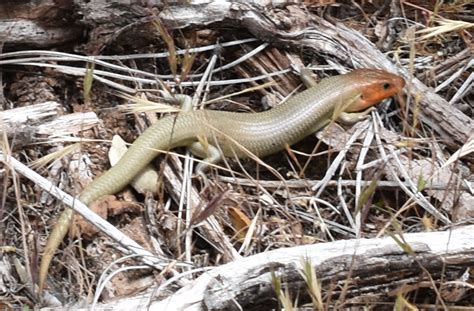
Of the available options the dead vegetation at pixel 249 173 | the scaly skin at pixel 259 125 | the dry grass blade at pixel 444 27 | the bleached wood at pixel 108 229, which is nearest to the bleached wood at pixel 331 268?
the dead vegetation at pixel 249 173

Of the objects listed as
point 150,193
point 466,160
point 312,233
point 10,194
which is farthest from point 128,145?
point 466,160

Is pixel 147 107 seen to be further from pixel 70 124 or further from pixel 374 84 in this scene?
pixel 374 84

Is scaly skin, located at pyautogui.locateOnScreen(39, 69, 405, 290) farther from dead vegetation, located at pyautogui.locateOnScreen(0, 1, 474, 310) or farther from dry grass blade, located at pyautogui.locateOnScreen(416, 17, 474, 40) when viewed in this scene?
dry grass blade, located at pyautogui.locateOnScreen(416, 17, 474, 40)

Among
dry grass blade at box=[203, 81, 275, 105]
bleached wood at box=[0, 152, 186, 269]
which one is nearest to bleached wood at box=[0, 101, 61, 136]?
bleached wood at box=[0, 152, 186, 269]

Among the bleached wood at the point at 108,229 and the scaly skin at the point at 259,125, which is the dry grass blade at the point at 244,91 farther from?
the bleached wood at the point at 108,229

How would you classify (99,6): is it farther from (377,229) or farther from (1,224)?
(377,229)

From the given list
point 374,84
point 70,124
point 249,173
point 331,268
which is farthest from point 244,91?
point 331,268

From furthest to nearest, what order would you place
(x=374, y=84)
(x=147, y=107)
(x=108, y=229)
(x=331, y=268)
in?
(x=374, y=84) < (x=147, y=107) < (x=108, y=229) < (x=331, y=268)
